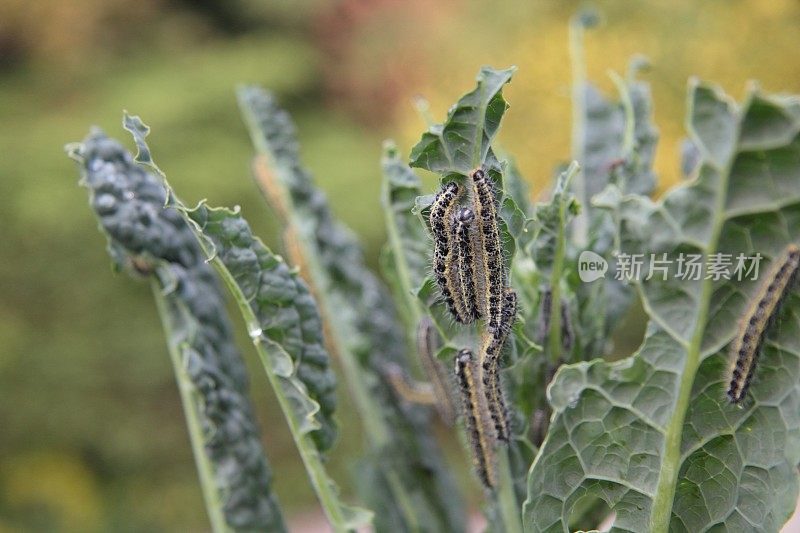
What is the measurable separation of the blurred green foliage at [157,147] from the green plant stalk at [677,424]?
3431mm

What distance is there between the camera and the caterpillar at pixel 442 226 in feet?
2.09

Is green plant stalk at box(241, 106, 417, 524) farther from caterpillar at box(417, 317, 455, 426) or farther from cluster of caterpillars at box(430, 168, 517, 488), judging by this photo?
cluster of caterpillars at box(430, 168, 517, 488)

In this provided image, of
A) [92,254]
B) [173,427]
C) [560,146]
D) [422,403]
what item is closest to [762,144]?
[422,403]

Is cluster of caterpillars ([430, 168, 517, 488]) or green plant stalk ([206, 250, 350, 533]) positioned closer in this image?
cluster of caterpillars ([430, 168, 517, 488])

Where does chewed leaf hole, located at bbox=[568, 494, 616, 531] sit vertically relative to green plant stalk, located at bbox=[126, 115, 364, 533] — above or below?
below

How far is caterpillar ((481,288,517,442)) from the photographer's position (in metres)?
0.68

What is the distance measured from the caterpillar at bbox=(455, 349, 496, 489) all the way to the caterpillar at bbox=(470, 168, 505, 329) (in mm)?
70

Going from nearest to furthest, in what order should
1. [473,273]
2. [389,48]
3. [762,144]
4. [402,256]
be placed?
[762,144] < [473,273] < [402,256] < [389,48]

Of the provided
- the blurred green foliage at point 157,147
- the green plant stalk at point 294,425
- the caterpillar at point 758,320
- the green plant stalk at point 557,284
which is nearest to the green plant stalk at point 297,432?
the green plant stalk at point 294,425

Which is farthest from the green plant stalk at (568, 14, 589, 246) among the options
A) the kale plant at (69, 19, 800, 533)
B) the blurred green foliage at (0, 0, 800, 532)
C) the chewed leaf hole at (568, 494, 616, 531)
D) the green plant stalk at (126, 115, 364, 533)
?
the blurred green foliage at (0, 0, 800, 532)

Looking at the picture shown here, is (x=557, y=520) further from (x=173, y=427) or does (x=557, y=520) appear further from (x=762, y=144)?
(x=173, y=427)

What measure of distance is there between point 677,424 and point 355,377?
0.42 m

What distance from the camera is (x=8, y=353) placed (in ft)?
15.0

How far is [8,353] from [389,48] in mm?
3539
